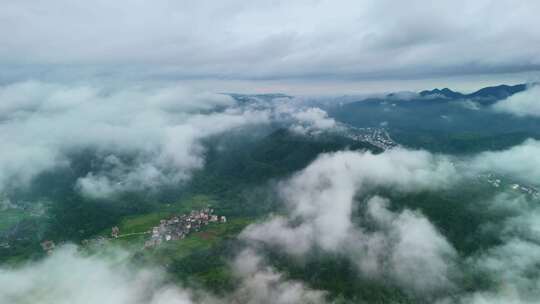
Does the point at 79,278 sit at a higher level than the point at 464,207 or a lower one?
lower

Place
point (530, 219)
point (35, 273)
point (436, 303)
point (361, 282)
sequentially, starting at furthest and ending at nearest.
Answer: point (530, 219), point (35, 273), point (361, 282), point (436, 303)

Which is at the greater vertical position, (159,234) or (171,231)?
(171,231)

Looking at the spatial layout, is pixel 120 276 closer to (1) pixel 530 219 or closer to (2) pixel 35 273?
(2) pixel 35 273

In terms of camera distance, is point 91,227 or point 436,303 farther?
point 91,227

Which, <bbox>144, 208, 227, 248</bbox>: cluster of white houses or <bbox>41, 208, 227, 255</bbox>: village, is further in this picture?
<bbox>144, 208, 227, 248</bbox>: cluster of white houses

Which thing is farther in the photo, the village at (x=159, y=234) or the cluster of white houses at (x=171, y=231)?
the cluster of white houses at (x=171, y=231)

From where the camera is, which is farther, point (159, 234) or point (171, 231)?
point (171, 231)

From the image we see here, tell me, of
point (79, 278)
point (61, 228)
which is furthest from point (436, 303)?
point (61, 228)

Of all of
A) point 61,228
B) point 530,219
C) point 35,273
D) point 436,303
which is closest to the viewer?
point 436,303

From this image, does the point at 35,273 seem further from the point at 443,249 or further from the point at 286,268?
the point at 443,249
